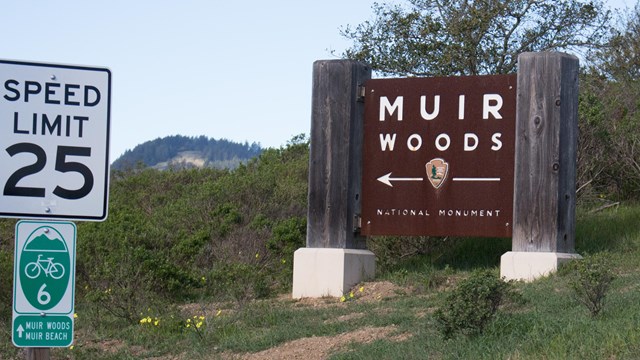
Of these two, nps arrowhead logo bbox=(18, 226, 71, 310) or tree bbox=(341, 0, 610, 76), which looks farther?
tree bbox=(341, 0, 610, 76)

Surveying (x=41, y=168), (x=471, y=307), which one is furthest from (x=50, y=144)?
(x=471, y=307)

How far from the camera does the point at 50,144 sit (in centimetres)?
547

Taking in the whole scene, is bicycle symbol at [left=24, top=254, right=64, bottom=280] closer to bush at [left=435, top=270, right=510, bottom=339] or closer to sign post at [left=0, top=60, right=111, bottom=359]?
sign post at [left=0, top=60, right=111, bottom=359]

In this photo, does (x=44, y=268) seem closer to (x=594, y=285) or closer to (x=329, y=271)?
(x=594, y=285)

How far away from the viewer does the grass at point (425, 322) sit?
8719mm

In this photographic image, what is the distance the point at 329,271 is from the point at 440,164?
6.80 feet

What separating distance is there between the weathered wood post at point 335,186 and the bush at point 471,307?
5168 mm

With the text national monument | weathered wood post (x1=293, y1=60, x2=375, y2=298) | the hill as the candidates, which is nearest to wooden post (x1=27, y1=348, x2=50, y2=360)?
the text national monument

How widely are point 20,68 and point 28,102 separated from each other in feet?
0.58

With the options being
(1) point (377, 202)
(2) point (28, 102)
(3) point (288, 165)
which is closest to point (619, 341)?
(2) point (28, 102)

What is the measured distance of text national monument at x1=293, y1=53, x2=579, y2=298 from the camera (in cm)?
1356

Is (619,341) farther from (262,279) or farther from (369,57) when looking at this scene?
(369,57)

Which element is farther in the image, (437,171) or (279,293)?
(279,293)

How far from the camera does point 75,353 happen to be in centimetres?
1227
